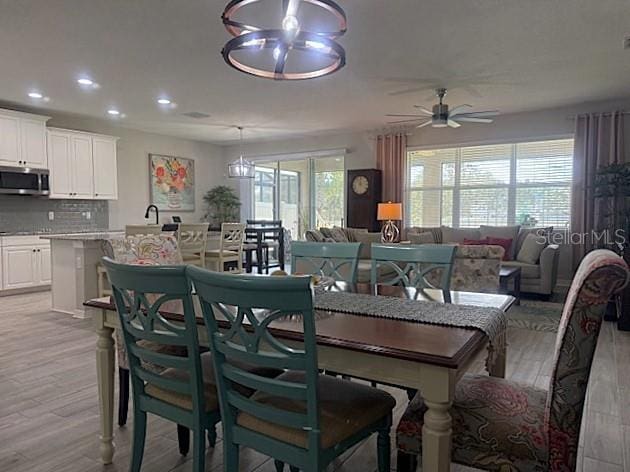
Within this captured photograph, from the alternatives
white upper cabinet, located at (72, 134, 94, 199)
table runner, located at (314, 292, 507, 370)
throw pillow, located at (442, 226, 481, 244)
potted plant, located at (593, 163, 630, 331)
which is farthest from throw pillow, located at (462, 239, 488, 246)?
white upper cabinet, located at (72, 134, 94, 199)

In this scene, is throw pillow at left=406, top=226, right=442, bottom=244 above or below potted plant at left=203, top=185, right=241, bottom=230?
below

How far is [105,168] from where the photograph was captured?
283 inches

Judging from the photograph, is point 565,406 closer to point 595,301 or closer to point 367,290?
point 595,301

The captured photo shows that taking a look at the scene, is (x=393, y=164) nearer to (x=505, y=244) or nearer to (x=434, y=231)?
(x=434, y=231)

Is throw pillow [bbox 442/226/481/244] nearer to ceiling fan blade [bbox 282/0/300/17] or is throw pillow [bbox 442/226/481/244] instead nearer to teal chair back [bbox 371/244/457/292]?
teal chair back [bbox 371/244/457/292]

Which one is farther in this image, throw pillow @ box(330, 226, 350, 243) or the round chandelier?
throw pillow @ box(330, 226, 350, 243)

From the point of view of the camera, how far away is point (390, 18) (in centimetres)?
343

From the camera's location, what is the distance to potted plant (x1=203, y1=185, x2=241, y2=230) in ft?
30.7

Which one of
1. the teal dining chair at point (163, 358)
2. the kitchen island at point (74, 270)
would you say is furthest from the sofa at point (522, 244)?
the teal dining chair at point (163, 358)

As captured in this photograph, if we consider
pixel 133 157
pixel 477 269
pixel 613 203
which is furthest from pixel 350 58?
pixel 133 157

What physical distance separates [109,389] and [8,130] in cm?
548

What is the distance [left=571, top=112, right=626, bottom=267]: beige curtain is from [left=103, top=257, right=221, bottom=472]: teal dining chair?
6.23 m

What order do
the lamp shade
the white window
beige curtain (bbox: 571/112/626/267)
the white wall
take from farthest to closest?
the white wall
the lamp shade
the white window
beige curtain (bbox: 571/112/626/267)

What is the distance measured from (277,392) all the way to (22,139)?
253 inches
